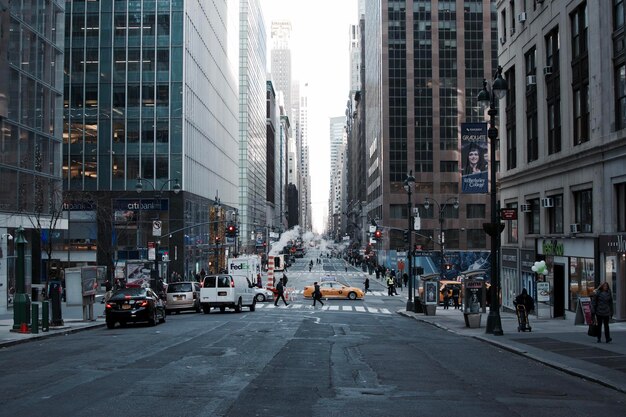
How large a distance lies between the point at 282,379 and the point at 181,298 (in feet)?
84.4

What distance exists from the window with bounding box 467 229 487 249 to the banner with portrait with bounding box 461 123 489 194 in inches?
3138

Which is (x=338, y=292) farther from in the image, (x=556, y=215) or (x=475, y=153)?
(x=475, y=153)

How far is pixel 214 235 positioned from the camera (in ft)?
290

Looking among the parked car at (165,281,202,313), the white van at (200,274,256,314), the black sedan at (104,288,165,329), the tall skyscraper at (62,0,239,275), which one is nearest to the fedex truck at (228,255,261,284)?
the tall skyscraper at (62,0,239,275)

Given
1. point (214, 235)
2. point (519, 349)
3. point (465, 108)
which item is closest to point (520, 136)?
point (519, 349)

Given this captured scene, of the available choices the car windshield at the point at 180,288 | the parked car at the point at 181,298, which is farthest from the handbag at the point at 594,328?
the car windshield at the point at 180,288

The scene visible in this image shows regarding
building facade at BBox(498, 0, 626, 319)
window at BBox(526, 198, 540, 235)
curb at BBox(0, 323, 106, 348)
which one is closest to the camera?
curb at BBox(0, 323, 106, 348)

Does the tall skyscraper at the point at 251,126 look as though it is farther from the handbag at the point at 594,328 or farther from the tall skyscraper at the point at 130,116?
the handbag at the point at 594,328

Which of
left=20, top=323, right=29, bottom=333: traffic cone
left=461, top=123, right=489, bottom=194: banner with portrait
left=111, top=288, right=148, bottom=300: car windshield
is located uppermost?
left=461, top=123, right=489, bottom=194: banner with portrait

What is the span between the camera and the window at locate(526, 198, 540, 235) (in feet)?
120

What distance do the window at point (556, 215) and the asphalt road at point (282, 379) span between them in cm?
1326

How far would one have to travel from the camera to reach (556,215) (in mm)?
33875

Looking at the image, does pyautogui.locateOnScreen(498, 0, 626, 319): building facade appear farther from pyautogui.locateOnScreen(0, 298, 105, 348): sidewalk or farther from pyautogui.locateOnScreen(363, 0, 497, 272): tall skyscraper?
pyautogui.locateOnScreen(363, 0, 497, 272): tall skyscraper

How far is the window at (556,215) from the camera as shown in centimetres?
3325
